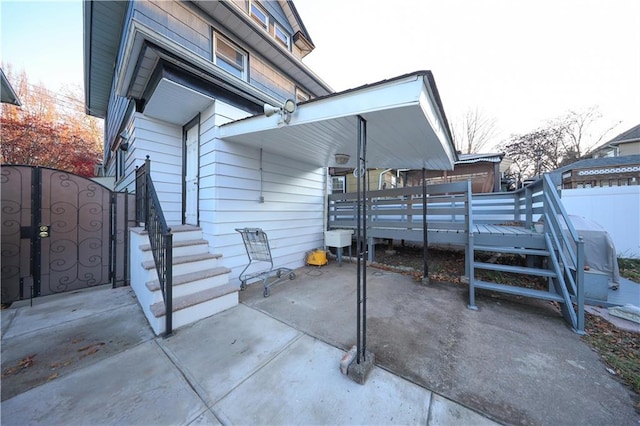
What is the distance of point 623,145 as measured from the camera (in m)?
14.5

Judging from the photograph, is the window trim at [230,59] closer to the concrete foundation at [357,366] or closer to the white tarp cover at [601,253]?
the concrete foundation at [357,366]

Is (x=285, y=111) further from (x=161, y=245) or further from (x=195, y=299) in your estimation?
(x=195, y=299)

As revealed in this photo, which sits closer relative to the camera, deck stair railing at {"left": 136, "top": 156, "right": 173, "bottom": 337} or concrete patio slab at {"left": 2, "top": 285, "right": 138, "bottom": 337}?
deck stair railing at {"left": 136, "top": 156, "right": 173, "bottom": 337}

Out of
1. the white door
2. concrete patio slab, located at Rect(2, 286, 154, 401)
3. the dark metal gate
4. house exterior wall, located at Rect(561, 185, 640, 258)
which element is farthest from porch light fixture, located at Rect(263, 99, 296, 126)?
house exterior wall, located at Rect(561, 185, 640, 258)

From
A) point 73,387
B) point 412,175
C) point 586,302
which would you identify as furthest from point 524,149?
point 73,387

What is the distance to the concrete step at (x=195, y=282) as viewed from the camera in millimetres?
2870

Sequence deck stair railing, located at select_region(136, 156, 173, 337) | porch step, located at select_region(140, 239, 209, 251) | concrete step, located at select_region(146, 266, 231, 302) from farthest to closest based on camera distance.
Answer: porch step, located at select_region(140, 239, 209, 251) < concrete step, located at select_region(146, 266, 231, 302) < deck stair railing, located at select_region(136, 156, 173, 337)

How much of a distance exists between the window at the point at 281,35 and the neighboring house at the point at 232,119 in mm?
426

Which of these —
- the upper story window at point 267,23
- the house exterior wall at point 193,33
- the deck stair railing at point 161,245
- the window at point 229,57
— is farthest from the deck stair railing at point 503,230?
the upper story window at point 267,23

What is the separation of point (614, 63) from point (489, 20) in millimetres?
7454

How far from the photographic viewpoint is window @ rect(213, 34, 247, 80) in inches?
177

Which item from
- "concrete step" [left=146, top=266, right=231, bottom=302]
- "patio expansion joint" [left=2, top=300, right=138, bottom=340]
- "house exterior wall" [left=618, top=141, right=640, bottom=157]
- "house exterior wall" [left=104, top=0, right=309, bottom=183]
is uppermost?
"house exterior wall" [left=618, top=141, right=640, bottom=157]

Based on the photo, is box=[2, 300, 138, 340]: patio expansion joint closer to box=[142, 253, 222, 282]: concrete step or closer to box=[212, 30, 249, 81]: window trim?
box=[142, 253, 222, 282]: concrete step

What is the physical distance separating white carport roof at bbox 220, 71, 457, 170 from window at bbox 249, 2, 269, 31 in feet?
13.0
